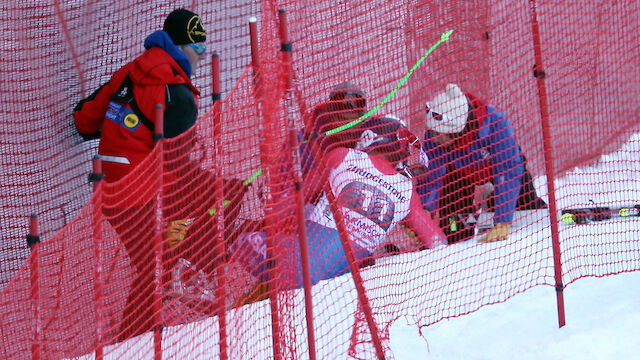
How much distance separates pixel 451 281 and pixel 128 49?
247cm

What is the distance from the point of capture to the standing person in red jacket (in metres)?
3.54

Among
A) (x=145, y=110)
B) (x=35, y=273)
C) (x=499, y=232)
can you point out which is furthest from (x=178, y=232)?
(x=499, y=232)

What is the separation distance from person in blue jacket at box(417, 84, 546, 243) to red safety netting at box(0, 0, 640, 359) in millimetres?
77

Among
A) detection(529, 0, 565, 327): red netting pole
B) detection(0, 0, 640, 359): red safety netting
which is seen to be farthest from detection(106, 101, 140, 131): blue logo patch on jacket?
detection(529, 0, 565, 327): red netting pole

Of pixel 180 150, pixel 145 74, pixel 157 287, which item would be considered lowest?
pixel 157 287

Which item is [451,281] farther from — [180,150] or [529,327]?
[180,150]

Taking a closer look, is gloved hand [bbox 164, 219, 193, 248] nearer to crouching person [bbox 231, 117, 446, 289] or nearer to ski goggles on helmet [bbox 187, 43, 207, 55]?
crouching person [bbox 231, 117, 446, 289]

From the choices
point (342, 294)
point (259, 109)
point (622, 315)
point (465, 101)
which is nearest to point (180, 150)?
point (259, 109)

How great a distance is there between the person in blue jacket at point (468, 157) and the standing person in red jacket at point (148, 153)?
148cm

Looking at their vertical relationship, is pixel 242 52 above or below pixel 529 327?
above

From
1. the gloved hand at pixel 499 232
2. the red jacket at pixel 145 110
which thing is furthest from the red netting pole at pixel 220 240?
the gloved hand at pixel 499 232

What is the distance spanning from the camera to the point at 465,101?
502 centimetres

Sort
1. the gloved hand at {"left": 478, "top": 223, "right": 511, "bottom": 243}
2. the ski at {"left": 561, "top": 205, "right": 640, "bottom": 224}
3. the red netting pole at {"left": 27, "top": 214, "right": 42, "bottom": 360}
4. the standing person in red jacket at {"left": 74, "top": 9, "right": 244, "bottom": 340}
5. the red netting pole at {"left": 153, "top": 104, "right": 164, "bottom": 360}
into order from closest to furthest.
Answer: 1. the red netting pole at {"left": 27, "top": 214, "right": 42, "bottom": 360}
2. the red netting pole at {"left": 153, "top": 104, "right": 164, "bottom": 360}
3. the standing person in red jacket at {"left": 74, "top": 9, "right": 244, "bottom": 340}
4. the gloved hand at {"left": 478, "top": 223, "right": 511, "bottom": 243}
5. the ski at {"left": 561, "top": 205, "right": 640, "bottom": 224}

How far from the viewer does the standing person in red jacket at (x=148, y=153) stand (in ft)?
11.6
